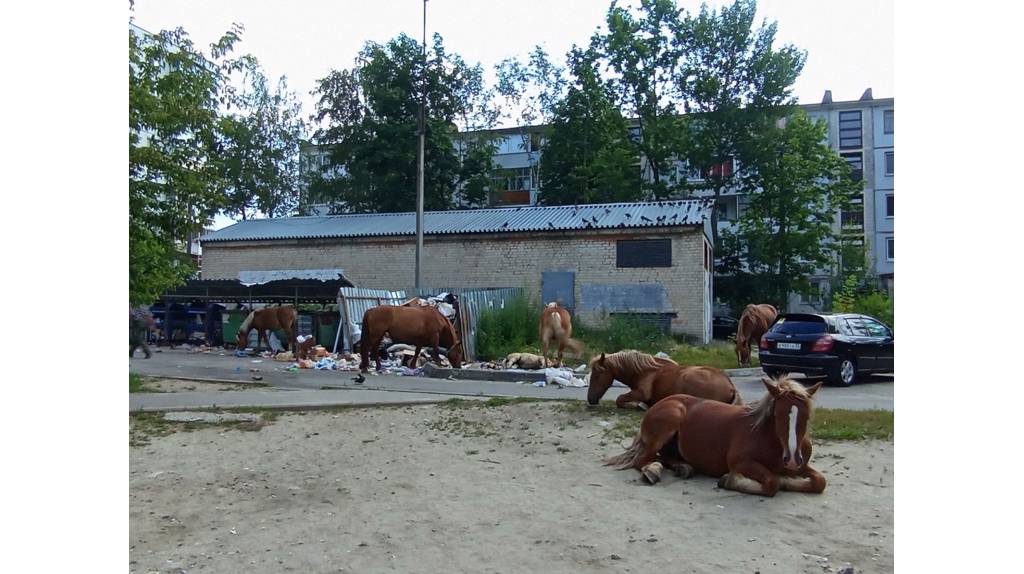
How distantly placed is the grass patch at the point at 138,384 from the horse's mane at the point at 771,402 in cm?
1000

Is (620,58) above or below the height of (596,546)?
above

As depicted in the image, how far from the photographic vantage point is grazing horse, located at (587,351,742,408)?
793 cm

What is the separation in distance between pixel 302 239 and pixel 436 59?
48.5 feet

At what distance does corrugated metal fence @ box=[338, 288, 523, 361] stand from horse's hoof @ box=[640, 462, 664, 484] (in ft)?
43.4

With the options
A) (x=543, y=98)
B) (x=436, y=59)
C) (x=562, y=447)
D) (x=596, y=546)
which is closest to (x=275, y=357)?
(x=562, y=447)

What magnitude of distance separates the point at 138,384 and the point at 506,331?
983 cm

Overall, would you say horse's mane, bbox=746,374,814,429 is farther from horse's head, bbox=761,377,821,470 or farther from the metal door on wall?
the metal door on wall

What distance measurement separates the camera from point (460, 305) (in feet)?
64.5

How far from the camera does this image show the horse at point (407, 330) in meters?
16.2

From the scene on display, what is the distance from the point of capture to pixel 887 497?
556 centimetres

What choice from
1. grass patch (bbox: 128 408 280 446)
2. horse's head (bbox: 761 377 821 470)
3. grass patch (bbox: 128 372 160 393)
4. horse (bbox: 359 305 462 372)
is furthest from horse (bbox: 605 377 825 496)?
horse (bbox: 359 305 462 372)

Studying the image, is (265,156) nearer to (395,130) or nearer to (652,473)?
(395,130)

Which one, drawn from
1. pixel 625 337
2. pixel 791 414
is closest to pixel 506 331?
pixel 625 337

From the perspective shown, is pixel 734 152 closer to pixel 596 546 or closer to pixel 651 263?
pixel 651 263
